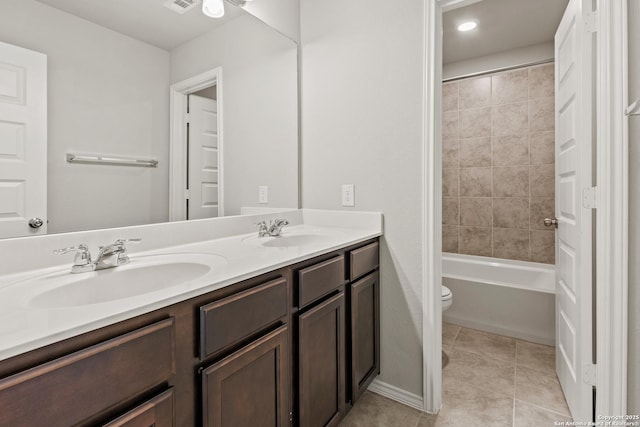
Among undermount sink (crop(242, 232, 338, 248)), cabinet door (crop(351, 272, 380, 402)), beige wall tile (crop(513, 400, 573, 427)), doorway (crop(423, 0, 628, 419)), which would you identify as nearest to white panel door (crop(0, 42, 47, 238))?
undermount sink (crop(242, 232, 338, 248))

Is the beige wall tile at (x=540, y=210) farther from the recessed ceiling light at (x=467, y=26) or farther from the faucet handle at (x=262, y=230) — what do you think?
the faucet handle at (x=262, y=230)

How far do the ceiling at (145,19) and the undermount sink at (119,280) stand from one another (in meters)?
0.86

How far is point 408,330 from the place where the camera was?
1.71m

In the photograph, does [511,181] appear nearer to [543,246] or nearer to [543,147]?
[543,147]

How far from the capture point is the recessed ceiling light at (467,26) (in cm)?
255

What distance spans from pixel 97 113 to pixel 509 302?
2762 millimetres

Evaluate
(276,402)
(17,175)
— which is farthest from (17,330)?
(276,402)

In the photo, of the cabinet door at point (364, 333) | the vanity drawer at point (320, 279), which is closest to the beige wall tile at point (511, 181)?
the cabinet door at point (364, 333)

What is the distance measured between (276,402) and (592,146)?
5.19 ft

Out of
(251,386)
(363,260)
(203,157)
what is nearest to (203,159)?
(203,157)

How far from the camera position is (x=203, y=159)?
156 cm

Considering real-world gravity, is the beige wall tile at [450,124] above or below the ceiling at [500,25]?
below

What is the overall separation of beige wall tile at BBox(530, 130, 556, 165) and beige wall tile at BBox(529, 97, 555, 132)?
0.18 ft

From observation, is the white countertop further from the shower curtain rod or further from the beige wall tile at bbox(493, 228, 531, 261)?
the shower curtain rod
